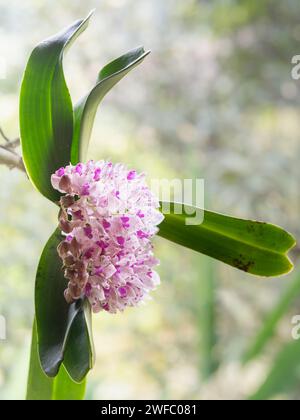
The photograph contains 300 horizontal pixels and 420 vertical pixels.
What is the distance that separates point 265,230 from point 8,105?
Result: 1230 mm

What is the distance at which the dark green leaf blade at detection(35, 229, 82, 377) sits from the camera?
0.41 m

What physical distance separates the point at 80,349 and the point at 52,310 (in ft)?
0.16

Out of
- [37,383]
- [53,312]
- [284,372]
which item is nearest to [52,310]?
[53,312]

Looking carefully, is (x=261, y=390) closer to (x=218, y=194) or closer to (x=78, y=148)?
(x=78, y=148)

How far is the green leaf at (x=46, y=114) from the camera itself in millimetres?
463

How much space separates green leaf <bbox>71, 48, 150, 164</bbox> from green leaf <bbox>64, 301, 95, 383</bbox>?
13cm

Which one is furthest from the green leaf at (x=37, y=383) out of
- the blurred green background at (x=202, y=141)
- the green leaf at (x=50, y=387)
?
the blurred green background at (x=202, y=141)

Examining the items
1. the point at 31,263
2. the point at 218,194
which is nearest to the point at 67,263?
the point at 31,263

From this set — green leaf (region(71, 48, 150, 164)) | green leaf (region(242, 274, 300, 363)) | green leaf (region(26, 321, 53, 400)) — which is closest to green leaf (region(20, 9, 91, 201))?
green leaf (region(71, 48, 150, 164))

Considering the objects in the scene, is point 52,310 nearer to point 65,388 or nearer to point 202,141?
point 65,388

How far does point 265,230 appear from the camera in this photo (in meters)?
0.48

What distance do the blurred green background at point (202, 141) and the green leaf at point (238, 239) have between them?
1457mm

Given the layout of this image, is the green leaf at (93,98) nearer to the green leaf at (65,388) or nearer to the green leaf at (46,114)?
the green leaf at (46,114)

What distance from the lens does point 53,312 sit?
0.44 metres
